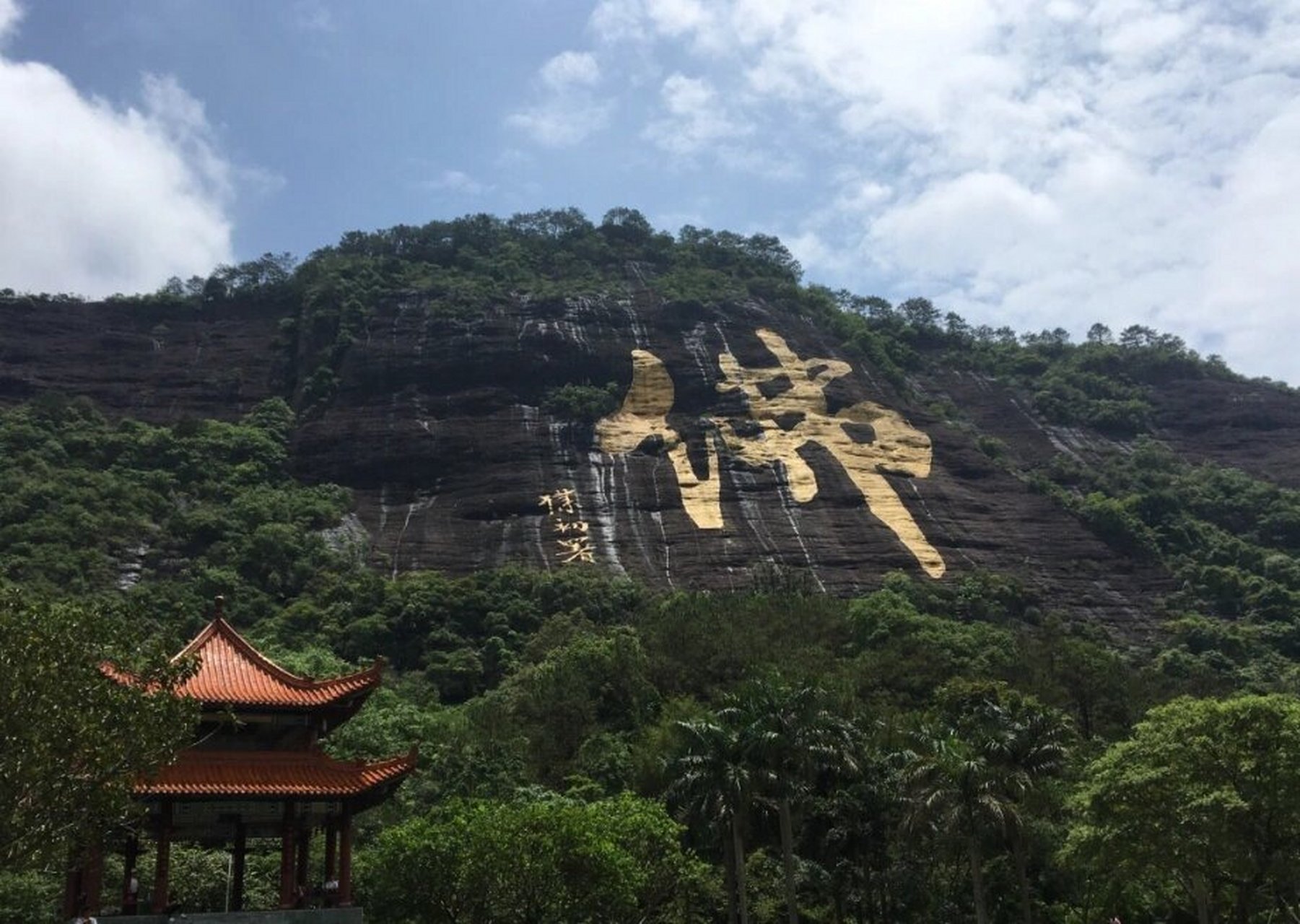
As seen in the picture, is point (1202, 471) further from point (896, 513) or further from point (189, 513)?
point (189, 513)

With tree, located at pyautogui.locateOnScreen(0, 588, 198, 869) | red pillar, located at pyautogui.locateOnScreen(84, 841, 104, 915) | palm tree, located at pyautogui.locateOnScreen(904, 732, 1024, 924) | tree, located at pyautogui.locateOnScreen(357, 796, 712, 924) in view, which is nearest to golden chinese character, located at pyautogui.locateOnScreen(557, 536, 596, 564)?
palm tree, located at pyautogui.locateOnScreen(904, 732, 1024, 924)

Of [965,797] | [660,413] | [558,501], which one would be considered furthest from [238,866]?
[660,413]

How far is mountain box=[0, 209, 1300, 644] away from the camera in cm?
5550

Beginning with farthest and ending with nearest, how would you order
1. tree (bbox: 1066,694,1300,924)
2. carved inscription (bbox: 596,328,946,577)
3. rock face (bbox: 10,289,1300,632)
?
carved inscription (bbox: 596,328,946,577) → rock face (bbox: 10,289,1300,632) → tree (bbox: 1066,694,1300,924)

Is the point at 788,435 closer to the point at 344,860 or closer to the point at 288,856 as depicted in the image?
the point at 344,860

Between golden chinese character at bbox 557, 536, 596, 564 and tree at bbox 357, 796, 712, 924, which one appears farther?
golden chinese character at bbox 557, 536, 596, 564

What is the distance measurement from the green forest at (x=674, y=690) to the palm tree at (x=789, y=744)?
0.08m

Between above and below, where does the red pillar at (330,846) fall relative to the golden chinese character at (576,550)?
below

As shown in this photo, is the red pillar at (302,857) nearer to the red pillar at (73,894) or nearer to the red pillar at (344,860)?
the red pillar at (344,860)

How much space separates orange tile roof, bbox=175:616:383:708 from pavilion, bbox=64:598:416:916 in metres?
0.02

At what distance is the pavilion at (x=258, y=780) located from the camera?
16109 mm

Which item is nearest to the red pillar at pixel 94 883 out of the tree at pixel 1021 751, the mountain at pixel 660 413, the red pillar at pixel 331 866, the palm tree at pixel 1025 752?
the red pillar at pixel 331 866

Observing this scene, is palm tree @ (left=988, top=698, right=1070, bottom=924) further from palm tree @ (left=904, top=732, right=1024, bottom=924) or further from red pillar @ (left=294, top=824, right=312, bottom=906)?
red pillar @ (left=294, top=824, right=312, bottom=906)

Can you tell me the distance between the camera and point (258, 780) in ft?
54.9
